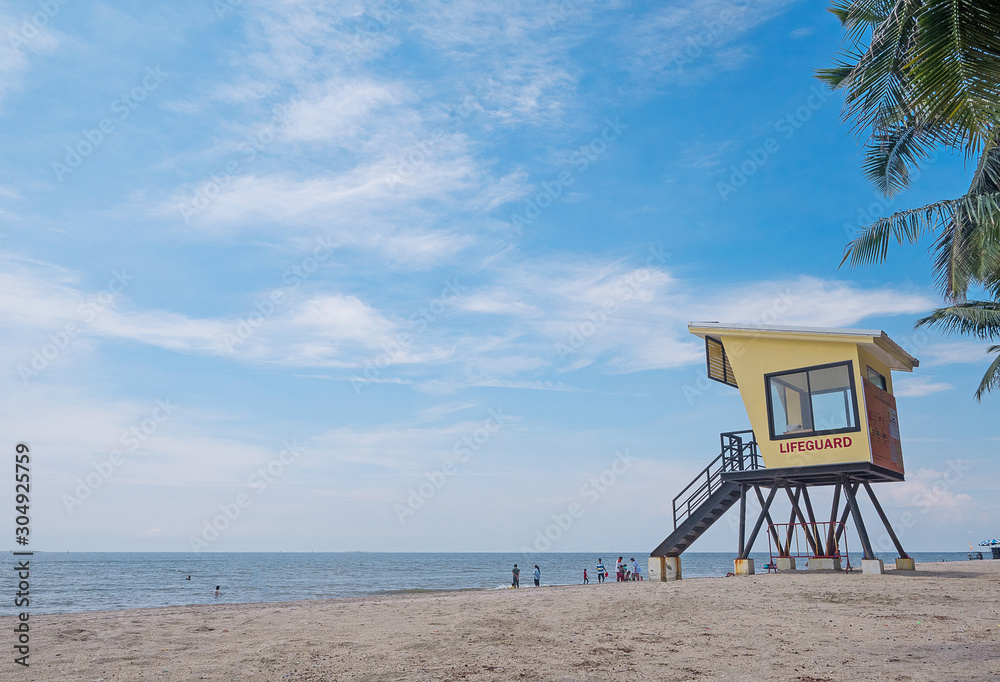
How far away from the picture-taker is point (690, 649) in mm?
9586

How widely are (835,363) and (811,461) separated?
2.82m

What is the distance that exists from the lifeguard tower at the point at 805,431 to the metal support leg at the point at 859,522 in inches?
1.4

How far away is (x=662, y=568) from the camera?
2002 centimetres

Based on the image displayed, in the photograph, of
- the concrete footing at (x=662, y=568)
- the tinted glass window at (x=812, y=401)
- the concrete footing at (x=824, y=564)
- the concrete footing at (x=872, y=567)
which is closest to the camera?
the concrete footing at (x=872, y=567)

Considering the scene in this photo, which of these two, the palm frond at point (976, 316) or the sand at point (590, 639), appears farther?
the palm frond at point (976, 316)

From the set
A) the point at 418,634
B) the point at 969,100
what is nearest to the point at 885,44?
the point at 969,100

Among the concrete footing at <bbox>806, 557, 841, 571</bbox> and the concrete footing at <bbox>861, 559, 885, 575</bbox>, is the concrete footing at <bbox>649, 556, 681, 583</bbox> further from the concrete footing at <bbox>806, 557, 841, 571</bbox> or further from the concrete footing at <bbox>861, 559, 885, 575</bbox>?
the concrete footing at <bbox>861, 559, 885, 575</bbox>

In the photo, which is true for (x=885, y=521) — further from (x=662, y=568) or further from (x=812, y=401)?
(x=662, y=568)

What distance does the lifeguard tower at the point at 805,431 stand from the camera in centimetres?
1884

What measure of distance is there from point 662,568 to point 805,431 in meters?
5.67

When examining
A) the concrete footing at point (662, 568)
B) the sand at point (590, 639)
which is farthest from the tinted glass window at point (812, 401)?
the concrete footing at point (662, 568)

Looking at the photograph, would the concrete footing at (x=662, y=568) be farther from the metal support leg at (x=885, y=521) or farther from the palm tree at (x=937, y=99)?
the palm tree at (x=937, y=99)

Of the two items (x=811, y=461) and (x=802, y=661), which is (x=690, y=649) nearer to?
(x=802, y=661)

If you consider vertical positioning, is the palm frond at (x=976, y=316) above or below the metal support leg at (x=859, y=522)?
above
